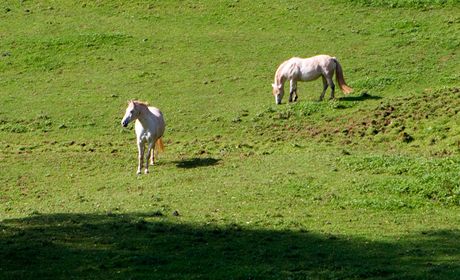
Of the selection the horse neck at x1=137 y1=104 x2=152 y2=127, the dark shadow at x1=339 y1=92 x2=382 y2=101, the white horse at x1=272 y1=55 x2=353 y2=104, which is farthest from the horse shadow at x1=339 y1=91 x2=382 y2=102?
the horse neck at x1=137 y1=104 x2=152 y2=127

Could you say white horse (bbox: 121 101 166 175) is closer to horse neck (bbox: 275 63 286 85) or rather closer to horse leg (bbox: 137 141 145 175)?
horse leg (bbox: 137 141 145 175)

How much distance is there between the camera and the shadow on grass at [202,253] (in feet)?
45.6

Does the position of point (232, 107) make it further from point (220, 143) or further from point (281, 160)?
point (281, 160)

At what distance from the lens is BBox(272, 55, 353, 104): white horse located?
3070cm

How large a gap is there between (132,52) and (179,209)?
19520 mm

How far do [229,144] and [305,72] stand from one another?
5.64m

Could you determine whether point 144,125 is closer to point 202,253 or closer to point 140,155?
point 140,155

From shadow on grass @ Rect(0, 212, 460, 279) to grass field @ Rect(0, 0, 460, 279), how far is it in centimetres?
5

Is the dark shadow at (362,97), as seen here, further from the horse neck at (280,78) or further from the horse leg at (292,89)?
the horse neck at (280,78)

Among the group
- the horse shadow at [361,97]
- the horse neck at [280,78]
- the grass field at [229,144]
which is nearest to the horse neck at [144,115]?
the grass field at [229,144]

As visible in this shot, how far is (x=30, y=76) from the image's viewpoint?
35812mm

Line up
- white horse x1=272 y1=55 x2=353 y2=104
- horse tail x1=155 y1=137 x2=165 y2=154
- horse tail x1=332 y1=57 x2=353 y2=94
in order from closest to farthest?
horse tail x1=155 y1=137 x2=165 y2=154, horse tail x1=332 y1=57 x2=353 y2=94, white horse x1=272 y1=55 x2=353 y2=104

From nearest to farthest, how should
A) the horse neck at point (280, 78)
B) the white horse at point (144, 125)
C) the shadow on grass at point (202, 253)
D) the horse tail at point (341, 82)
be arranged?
the shadow on grass at point (202, 253) → the white horse at point (144, 125) → the horse tail at point (341, 82) → the horse neck at point (280, 78)

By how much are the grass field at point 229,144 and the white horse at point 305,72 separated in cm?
72
